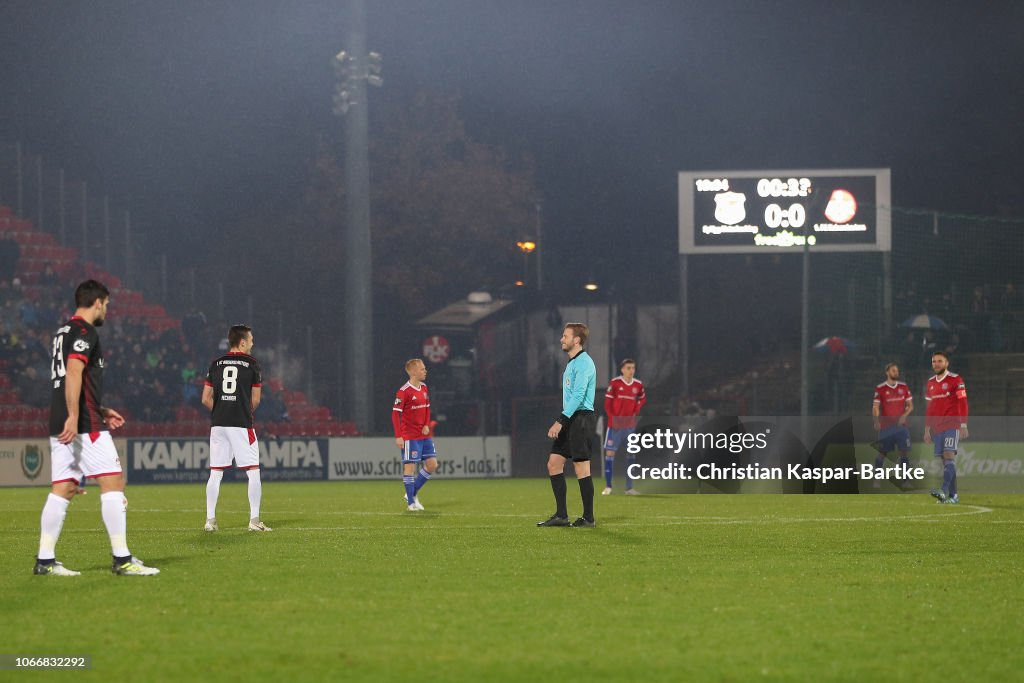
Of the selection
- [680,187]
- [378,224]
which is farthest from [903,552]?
[378,224]

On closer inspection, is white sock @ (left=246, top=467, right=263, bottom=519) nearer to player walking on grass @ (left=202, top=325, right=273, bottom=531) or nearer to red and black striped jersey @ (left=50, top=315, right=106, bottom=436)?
player walking on grass @ (left=202, top=325, right=273, bottom=531)

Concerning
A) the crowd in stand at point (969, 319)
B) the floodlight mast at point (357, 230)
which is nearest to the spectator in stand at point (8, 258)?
the floodlight mast at point (357, 230)

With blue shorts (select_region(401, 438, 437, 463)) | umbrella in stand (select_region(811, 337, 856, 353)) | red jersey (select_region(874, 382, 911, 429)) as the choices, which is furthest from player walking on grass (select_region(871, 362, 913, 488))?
umbrella in stand (select_region(811, 337, 856, 353))

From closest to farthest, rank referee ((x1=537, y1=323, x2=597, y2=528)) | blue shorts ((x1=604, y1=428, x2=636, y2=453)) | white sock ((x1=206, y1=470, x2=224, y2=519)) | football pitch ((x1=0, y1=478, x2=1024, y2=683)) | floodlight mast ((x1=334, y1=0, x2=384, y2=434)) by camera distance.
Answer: football pitch ((x1=0, y1=478, x2=1024, y2=683))
referee ((x1=537, y1=323, x2=597, y2=528))
white sock ((x1=206, y1=470, x2=224, y2=519))
blue shorts ((x1=604, y1=428, x2=636, y2=453))
floodlight mast ((x1=334, y1=0, x2=384, y2=434))

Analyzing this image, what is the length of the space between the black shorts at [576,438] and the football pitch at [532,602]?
0.85 m

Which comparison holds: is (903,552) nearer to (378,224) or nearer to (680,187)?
(680,187)

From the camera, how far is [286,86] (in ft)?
183

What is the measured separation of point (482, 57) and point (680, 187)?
2088cm

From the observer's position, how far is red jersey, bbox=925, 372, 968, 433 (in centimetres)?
2039

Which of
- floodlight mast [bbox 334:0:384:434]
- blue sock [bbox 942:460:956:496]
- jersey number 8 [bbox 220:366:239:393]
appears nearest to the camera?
jersey number 8 [bbox 220:366:239:393]

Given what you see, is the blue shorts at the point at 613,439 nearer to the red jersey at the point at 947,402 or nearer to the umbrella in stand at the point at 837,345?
the red jersey at the point at 947,402

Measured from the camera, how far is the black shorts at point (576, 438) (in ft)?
48.7

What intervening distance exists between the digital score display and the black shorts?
26.1 meters

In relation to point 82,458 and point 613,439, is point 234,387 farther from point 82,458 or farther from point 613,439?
point 613,439
